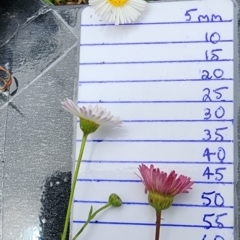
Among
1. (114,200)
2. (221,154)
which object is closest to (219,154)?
(221,154)

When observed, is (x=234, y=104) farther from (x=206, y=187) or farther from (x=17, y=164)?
(x=17, y=164)

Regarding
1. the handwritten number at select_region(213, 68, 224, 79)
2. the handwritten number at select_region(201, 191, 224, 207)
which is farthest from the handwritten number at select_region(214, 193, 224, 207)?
the handwritten number at select_region(213, 68, 224, 79)

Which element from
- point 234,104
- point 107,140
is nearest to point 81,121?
point 107,140

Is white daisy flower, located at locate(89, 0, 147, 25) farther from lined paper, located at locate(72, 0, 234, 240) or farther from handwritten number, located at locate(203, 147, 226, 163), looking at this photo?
handwritten number, located at locate(203, 147, 226, 163)

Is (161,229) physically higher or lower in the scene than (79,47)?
lower

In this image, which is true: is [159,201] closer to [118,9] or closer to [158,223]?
[158,223]

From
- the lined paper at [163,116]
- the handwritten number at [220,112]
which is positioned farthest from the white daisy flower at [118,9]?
the handwritten number at [220,112]
